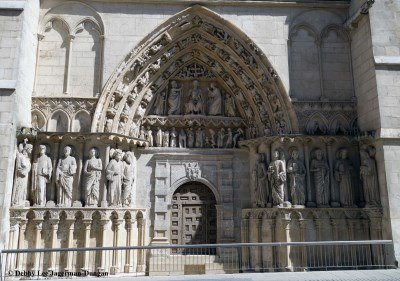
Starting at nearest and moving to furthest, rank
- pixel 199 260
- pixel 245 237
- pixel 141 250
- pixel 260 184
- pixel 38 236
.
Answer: pixel 38 236
pixel 199 260
pixel 141 250
pixel 260 184
pixel 245 237

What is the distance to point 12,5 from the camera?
8281 mm

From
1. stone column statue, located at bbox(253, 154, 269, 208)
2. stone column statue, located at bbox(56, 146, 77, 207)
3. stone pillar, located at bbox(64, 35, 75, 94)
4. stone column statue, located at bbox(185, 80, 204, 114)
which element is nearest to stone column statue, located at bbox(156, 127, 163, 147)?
stone column statue, located at bbox(185, 80, 204, 114)

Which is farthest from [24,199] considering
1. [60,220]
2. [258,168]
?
[258,168]

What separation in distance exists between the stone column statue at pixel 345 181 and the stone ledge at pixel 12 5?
8137 millimetres

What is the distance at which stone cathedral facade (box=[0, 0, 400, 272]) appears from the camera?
8.20 m

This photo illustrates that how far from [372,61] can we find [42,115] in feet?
25.6

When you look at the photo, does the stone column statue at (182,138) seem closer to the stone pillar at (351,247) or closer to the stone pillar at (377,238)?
the stone pillar at (351,247)

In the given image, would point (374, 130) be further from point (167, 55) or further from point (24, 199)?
point (24, 199)

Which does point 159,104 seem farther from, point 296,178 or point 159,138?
point 296,178

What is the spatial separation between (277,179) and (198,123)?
261 cm

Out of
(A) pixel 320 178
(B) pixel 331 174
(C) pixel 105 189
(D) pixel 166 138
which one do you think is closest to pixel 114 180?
(C) pixel 105 189

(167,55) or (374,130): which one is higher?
(167,55)

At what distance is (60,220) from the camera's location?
826 cm

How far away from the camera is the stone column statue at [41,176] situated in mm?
8148
